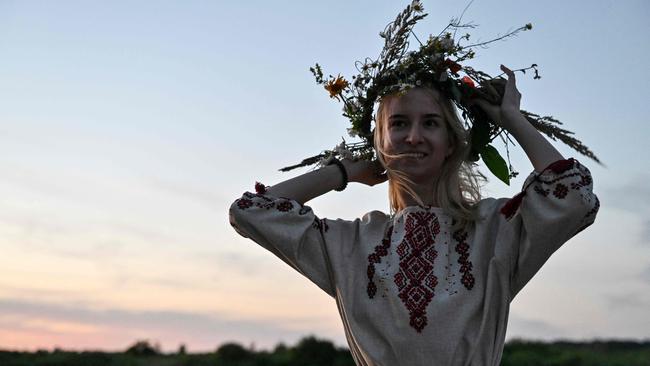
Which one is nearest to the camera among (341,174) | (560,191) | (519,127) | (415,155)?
(560,191)

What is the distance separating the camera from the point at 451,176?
321 centimetres

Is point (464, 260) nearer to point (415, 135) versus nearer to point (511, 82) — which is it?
point (415, 135)

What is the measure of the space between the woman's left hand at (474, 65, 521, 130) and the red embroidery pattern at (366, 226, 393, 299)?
55 cm

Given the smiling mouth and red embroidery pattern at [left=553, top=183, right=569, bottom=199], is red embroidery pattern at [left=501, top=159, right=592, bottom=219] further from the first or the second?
the smiling mouth

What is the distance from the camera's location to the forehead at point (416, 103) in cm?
318

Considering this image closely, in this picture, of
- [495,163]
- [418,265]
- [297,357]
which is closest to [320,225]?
[418,265]

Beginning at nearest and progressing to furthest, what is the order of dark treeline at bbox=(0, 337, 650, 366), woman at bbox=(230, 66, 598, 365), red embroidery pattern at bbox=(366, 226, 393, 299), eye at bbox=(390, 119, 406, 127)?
woman at bbox=(230, 66, 598, 365), red embroidery pattern at bbox=(366, 226, 393, 299), eye at bbox=(390, 119, 406, 127), dark treeline at bbox=(0, 337, 650, 366)

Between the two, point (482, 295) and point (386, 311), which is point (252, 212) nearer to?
point (386, 311)

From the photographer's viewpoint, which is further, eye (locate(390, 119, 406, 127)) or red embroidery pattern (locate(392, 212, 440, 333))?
eye (locate(390, 119, 406, 127))

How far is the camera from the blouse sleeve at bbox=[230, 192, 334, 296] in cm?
312

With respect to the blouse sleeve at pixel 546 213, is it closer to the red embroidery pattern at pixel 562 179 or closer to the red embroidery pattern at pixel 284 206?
the red embroidery pattern at pixel 562 179

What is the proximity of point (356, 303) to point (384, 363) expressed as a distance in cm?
23

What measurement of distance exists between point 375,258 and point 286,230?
0.32 metres

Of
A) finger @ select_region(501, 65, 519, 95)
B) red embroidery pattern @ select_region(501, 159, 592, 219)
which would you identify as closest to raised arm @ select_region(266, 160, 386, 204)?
finger @ select_region(501, 65, 519, 95)
